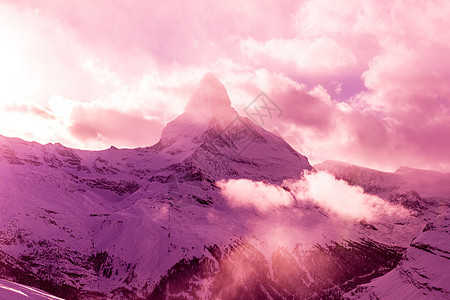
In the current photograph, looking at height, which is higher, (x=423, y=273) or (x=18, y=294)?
(x=18, y=294)

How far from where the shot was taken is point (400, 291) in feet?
396

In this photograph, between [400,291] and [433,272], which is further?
[400,291]

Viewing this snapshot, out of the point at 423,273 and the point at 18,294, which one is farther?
the point at 423,273

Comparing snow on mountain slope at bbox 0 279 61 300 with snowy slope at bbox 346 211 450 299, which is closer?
snow on mountain slope at bbox 0 279 61 300

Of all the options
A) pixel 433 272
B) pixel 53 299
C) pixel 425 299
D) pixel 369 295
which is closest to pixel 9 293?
pixel 53 299

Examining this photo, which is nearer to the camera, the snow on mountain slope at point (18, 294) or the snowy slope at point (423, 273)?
the snow on mountain slope at point (18, 294)

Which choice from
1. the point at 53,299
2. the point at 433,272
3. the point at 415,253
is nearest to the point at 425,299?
the point at 433,272

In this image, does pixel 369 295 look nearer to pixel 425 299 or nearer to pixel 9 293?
pixel 425 299

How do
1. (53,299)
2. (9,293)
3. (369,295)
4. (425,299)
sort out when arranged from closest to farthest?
(9,293)
(53,299)
(425,299)
(369,295)

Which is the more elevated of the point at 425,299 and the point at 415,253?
the point at 415,253

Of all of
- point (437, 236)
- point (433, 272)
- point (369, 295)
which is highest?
point (437, 236)

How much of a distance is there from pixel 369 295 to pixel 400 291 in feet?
36.2

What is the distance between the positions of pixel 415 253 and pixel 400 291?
571 inches

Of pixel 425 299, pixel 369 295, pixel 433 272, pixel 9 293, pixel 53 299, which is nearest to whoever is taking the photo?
pixel 9 293
